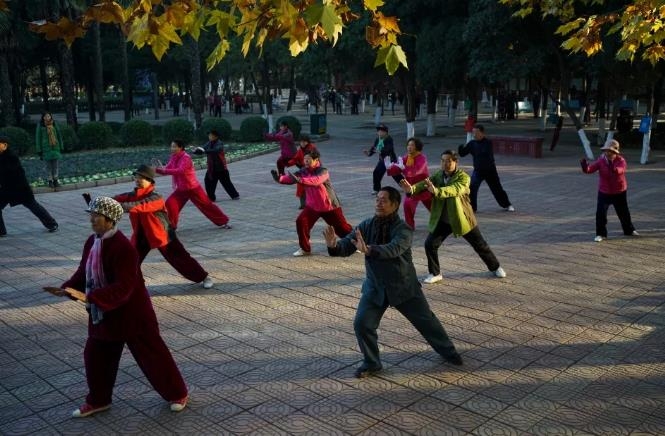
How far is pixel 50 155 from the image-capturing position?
1560cm

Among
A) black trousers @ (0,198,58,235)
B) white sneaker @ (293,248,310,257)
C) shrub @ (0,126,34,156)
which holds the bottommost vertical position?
white sneaker @ (293,248,310,257)

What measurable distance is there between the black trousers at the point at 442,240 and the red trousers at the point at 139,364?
3.85 metres

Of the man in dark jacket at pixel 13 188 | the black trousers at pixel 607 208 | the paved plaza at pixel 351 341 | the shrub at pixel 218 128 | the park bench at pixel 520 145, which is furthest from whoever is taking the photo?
the shrub at pixel 218 128

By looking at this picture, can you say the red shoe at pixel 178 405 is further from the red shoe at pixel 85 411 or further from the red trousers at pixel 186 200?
the red trousers at pixel 186 200

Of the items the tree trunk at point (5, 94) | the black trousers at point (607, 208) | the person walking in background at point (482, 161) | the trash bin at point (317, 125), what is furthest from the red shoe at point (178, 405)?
the tree trunk at point (5, 94)

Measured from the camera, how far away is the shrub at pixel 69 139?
2386cm

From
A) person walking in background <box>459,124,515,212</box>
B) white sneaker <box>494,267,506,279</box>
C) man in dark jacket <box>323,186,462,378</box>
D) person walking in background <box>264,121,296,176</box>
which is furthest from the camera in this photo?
person walking in background <box>264,121,296,176</box>

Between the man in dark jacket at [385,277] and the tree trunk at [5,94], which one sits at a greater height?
the tree trunk at [5,94]

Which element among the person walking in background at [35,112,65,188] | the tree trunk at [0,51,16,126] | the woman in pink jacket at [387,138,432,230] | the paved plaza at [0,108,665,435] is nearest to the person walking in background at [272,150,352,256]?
the paved plaza at [0,108,665,435]

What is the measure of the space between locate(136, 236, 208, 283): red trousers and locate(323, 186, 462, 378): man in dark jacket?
3039 millimetres

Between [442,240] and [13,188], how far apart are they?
25.2ft

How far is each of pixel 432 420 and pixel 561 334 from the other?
85.9 inches

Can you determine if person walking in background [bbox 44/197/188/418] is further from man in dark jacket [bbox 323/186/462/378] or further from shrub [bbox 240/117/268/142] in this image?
shrub [bbox 240/117/268/142]

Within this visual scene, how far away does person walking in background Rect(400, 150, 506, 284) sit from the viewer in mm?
7562
